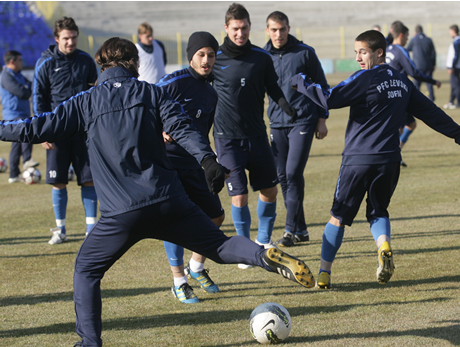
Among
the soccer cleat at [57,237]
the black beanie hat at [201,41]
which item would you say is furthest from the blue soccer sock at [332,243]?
the soccer cleat at [57,237]

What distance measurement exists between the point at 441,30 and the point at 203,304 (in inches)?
1807

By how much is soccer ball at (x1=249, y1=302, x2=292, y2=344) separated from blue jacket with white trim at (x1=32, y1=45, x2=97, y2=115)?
4.10 m

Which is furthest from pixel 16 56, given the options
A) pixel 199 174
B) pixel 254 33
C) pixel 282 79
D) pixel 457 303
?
pixel 254 33

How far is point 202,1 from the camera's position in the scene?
49.2m

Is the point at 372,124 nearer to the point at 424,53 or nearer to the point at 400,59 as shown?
the point at 400,59

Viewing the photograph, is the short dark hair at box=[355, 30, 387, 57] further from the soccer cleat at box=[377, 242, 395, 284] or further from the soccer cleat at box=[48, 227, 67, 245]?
the soccer cleat at box=[48, 227, 67, 245]

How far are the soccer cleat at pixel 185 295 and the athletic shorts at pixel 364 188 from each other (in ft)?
4.54

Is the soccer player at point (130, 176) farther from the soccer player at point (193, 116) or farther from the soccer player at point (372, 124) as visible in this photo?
the soccer player at point (372, 124)

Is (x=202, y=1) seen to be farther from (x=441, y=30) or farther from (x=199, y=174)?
(x=199, y=174)

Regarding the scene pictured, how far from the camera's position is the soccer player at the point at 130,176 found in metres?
3.35

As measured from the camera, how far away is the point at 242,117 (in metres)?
5.77

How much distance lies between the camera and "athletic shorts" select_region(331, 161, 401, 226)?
4703mm

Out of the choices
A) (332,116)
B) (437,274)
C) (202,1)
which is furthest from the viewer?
(202,1)

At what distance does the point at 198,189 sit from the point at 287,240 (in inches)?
75.7
